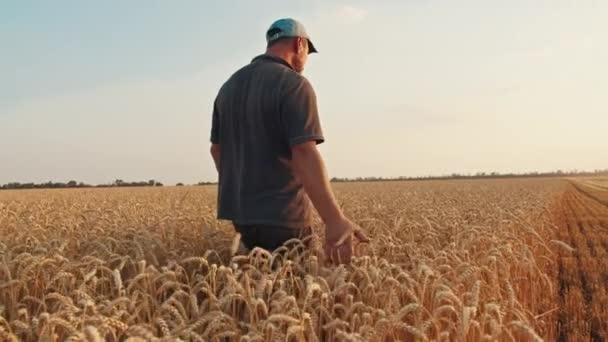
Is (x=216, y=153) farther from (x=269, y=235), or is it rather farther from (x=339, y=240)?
(x=339, y=240)

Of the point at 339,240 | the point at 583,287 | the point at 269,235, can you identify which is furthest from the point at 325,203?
→ the point at 583,287

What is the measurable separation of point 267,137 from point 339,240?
93cm

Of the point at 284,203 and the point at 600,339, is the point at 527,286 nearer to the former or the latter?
the point at 600,339

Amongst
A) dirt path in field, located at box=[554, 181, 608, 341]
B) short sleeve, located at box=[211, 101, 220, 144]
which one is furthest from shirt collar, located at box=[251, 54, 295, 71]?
dirt path in field, located at box=[554, 181, 608, 341]

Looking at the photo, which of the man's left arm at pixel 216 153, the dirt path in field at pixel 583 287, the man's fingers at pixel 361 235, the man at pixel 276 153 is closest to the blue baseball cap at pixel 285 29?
the man at pixel 276 153

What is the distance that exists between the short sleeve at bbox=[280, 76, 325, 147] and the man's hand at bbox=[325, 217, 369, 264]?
574mm

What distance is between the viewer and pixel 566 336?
494 cm

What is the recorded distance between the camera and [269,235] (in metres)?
4.17

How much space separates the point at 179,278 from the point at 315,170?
3.64 ft

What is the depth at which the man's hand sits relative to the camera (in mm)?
3783

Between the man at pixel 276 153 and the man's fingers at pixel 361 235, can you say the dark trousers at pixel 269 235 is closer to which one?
the man at pixel 276 153

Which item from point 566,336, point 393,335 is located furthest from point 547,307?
point 393,335

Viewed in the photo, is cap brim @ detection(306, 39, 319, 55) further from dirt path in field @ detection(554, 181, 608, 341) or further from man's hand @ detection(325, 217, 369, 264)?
dirt path in field @ detection(554, 181, 608, 341)

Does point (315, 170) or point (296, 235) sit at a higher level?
point (315, 170)
